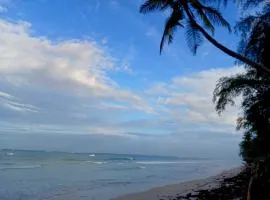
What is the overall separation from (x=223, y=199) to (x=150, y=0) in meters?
9.36

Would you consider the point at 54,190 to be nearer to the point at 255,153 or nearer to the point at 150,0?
the point at 255,153

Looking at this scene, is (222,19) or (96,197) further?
(96,197)

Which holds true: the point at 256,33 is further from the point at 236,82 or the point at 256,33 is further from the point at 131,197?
the point at 131,197

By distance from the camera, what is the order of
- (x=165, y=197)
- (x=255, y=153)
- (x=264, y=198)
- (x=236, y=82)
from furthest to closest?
(x=165, y=197), (x=236, y=82), (x=255, y=153), (x=264, y=198)

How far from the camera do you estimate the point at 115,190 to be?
24.5 m

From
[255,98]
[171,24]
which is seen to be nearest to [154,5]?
[171,24]

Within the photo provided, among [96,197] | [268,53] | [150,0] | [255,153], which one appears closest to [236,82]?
[255,153]

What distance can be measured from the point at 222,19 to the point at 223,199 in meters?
8.34

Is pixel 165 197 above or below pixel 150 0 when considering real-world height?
below

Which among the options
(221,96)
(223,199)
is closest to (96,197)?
(223,199)

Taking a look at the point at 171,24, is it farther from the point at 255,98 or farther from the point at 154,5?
the point at 255,98

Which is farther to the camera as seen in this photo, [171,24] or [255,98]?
[255,98]

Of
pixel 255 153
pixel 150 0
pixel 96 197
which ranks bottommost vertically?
pixel 96 197

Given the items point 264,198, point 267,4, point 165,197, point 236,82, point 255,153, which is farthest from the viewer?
point 165,197
